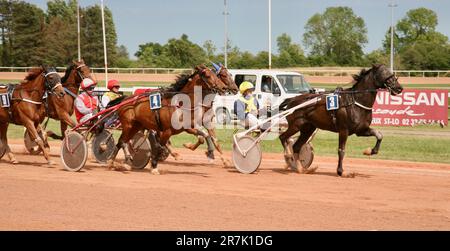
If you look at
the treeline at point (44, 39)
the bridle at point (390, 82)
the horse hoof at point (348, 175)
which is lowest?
the horse hoof at point (348, 175)

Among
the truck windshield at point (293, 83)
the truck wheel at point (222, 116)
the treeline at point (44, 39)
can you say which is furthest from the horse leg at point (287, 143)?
the treeline at point (44, 39)

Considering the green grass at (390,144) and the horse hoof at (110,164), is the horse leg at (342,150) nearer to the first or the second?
the green grass at (390,144)

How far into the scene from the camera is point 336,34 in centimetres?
8294

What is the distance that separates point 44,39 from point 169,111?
5208 centimetres

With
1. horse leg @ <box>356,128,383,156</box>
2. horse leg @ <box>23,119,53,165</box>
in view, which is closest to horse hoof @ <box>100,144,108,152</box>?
horse leg @ <box>23,119,53,165</box>

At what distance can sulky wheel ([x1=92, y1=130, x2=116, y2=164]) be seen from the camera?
46.4 ft

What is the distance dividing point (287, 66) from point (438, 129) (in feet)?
139

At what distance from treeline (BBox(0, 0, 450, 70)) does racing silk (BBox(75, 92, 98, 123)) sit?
3542 cm

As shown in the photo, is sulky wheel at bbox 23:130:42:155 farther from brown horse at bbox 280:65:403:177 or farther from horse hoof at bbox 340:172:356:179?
horse hoof at bbox 340:172:356:179

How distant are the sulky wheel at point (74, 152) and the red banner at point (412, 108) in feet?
39.8

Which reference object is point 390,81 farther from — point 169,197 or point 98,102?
point 98,102

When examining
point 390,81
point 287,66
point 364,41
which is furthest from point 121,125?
point 364,41

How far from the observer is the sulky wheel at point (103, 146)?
46.4 feet

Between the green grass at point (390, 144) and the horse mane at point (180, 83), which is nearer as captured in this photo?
the horse mane at point (180, 83)
